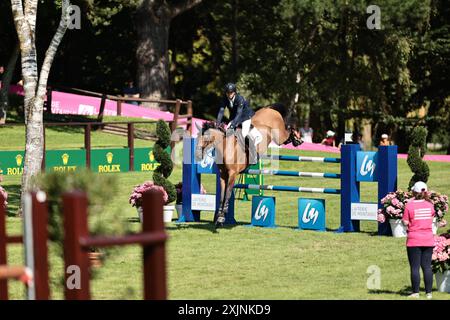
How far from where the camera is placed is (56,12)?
1682 inches

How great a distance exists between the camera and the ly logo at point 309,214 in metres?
20.2

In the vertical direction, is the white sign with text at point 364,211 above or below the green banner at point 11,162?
below

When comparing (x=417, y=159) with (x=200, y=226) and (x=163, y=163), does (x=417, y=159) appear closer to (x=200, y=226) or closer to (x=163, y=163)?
(x=200, y=226)

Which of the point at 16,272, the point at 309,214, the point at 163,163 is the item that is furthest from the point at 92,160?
the point at 16,272

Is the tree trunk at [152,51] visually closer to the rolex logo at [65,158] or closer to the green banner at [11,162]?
the rolex logo at [65,158]

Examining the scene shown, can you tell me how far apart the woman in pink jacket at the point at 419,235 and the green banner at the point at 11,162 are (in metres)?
18.2

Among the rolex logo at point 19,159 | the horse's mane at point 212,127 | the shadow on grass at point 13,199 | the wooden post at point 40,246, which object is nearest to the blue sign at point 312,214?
the horse's mane at point 212,127

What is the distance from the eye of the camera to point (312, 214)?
20234 mm

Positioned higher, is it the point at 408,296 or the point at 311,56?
the point at 311,56

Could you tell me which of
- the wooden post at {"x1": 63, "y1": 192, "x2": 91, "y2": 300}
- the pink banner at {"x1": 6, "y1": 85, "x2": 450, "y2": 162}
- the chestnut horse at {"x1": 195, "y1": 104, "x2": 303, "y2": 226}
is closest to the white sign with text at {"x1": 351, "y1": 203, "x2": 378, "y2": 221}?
the chestnut horse at {"x1": 195, "y1": 104, "x2": 303, "y2": 226}

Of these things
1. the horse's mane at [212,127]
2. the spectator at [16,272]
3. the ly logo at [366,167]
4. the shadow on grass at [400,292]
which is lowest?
the shadow on grass at [400,292]

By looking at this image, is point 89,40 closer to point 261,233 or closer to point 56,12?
point 56,12

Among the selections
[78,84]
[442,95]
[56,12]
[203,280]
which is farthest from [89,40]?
[203,280]

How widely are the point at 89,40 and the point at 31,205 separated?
140 feet
